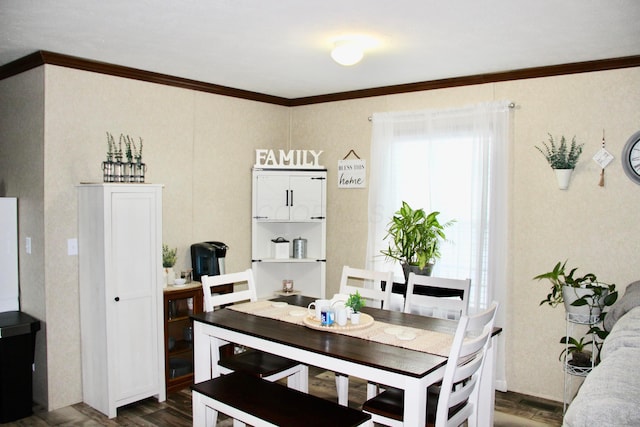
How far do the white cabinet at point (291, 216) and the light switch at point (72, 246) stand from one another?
165cm

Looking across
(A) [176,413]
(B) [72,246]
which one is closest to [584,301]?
(A) [176,413]

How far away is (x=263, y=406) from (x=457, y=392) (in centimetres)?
95

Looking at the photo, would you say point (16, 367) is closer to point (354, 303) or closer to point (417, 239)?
point (354, 303)

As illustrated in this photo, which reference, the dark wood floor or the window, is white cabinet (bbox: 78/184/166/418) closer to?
the dark wood floor

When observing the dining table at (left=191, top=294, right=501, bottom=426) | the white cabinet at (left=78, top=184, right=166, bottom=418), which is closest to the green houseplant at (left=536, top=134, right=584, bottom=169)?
the dining table at (left=191, top=294, right=501, bottom=426)

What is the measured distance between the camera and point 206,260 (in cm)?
440

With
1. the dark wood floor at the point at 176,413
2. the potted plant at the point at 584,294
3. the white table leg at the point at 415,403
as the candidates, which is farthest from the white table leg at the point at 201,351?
the potted plant at the point at 584,294

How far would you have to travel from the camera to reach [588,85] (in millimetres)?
3746

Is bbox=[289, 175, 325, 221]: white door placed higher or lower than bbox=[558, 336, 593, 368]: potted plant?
higher

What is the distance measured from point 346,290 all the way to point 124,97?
2.29m

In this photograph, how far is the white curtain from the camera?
4.12 m

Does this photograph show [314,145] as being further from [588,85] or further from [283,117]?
[588,85]

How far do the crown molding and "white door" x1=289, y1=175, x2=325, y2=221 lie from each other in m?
0.85

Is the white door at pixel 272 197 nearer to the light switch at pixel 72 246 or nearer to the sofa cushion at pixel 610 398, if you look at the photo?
the light switch at pixel 72 246
